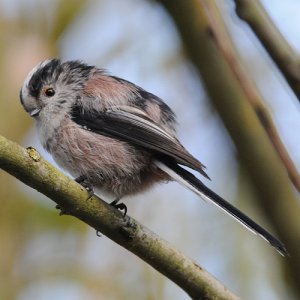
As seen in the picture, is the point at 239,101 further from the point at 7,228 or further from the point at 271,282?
the point at 7,228

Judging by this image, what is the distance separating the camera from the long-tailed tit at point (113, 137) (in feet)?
8.58

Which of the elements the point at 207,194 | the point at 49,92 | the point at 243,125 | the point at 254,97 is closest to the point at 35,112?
the point at 49,92

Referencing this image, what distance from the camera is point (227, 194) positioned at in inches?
129

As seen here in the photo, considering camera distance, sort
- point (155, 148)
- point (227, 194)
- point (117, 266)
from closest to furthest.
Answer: point (155, 148) < point (227, 194) < point (117, 266)

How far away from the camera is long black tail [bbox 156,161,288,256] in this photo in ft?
7.22

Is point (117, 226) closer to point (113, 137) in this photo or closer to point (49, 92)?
point (113, 137)

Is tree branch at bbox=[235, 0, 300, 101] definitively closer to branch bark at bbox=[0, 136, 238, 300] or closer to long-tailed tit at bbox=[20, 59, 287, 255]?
branch bark at bbox=[0, 136, 238, 300]

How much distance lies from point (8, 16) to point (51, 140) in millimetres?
1298

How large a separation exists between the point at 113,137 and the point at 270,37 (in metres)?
1.21

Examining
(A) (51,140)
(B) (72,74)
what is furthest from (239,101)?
(B) (72,74)

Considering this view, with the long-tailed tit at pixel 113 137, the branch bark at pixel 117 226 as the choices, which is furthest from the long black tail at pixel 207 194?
the branch bark at pixel 117 226

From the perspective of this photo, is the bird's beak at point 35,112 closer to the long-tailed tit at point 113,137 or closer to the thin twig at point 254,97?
the long-tailed tit at point 113,137

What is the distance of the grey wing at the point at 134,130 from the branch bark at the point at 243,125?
0.66 metres

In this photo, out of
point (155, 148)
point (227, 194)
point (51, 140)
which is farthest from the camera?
point (227, 194)
